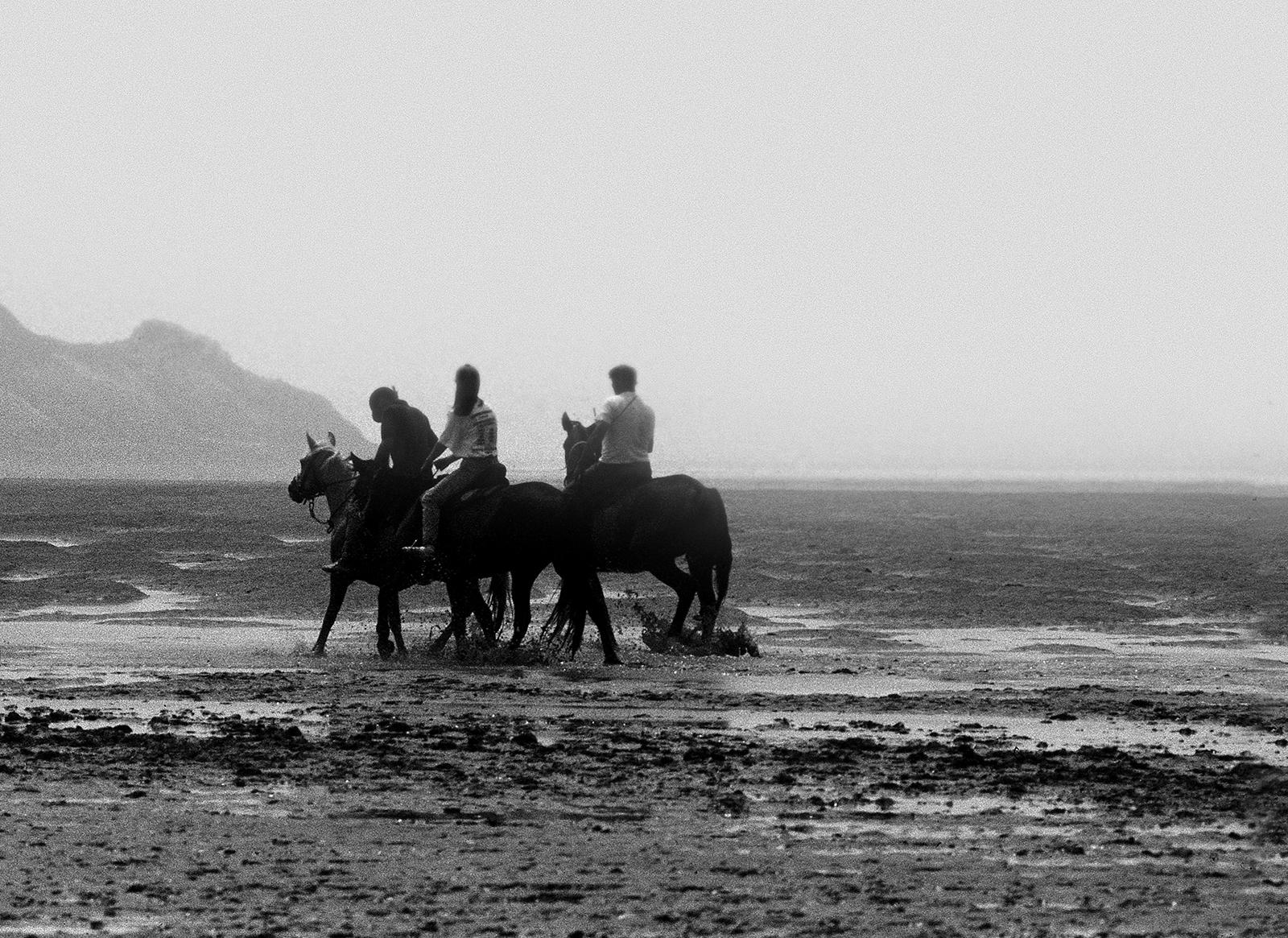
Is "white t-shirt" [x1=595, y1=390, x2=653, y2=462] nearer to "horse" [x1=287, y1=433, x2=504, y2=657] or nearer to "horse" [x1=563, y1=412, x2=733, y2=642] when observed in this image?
"horse" [x1=563, y1=412, x2=733, y2=642]

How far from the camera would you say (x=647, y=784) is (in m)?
9.68

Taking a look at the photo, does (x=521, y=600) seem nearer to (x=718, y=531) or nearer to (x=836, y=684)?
(x=718, y=531)

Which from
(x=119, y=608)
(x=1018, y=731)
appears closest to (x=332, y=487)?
(x=119, y=608)

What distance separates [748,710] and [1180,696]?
3.19 meters

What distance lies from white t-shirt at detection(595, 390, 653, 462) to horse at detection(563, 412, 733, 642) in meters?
0.25

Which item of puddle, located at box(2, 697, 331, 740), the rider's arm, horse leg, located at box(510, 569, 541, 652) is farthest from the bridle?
puddle, located at box(2, 697, 331, 740)

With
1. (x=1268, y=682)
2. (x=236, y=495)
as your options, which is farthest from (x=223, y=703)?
(x=236, y=495)

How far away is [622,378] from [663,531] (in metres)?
1.33

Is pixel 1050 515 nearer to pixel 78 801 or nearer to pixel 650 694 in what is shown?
pixel 650 694

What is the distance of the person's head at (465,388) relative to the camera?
55.6 ft

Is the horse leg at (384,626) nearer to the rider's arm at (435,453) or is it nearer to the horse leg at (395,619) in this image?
the horse leg at (395,619)

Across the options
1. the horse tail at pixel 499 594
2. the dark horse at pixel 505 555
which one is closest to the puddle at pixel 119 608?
the horse tail at pixel 499 594

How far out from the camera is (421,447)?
17719 mm

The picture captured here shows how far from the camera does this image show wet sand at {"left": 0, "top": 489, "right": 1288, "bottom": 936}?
704cm
